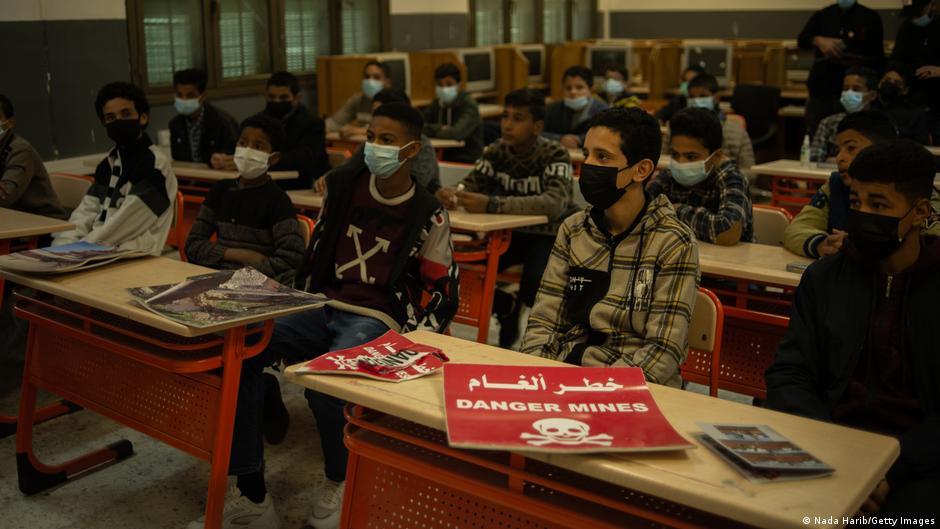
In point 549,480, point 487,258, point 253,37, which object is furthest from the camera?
point 253,37

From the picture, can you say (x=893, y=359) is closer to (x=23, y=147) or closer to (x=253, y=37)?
(x=23, y=147)

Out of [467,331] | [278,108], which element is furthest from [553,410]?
[278,108]

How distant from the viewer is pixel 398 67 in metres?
8.16

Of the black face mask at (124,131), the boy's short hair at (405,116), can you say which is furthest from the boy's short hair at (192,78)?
the boy's short hair at (405,116)

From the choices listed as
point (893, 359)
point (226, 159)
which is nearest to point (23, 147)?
point (226, 159)

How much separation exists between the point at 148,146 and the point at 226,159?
1132 millimetres

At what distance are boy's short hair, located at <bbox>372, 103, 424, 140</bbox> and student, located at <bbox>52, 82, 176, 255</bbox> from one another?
1.12 metres

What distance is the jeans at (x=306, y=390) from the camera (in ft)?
8.39

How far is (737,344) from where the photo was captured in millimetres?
2947

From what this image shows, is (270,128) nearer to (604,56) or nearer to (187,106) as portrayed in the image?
(187,106)

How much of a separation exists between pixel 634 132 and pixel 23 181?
2903 millimetres

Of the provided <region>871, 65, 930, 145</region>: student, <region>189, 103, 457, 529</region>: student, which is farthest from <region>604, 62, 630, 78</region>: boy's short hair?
<region>189, 103, 457, 529</region>: student

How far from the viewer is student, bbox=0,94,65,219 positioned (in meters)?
4.00

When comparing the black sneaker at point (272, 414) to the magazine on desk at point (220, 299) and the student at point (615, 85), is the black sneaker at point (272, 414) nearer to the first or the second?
the magazine on desk at point (220, 299)
